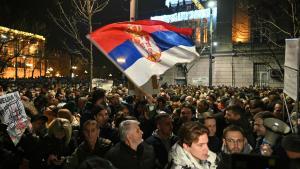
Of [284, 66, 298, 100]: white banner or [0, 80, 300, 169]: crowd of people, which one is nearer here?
[0, 80, 300, 169]: crowd of people

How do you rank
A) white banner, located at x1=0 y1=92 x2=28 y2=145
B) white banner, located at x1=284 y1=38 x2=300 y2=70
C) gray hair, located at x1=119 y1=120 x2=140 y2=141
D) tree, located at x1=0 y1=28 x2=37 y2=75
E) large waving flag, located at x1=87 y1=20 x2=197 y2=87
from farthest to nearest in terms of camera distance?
tree, located at x1=0 y1=28 x2=37 y2=75, white banner, located at x1=284 y1=38 x2=300 y2=70, white banner, located at x1=0 y1=92 x2=28 y2=145, large waving flag, located at x1=87 y1=20 x2=197 y2=87, gray hair, located at x1=119 y1=120 x2=140 y2=141

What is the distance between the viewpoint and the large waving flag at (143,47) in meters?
5.30

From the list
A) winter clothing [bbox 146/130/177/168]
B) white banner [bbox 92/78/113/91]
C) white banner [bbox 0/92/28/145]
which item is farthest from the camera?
white banner [bbox 92/78/113/91]

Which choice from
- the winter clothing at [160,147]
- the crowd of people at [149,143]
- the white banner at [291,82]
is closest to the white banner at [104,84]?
the crowd of people at [149,143]

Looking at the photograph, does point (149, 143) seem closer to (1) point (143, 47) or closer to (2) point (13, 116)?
(1) point (143, 47)

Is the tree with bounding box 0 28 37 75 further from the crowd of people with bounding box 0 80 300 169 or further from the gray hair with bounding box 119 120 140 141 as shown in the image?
the gray hair with bounding box 119 120 140 141

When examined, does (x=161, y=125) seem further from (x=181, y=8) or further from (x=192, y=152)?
(x=181, y=8)

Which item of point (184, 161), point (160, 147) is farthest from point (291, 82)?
point (184, 161)

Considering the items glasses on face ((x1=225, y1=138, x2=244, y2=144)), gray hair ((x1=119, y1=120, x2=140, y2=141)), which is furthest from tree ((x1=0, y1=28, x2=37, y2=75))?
glasses on face ((x1=225, y1=138, x2=244, y2=144))

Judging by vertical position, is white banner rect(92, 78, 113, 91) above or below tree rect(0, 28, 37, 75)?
below

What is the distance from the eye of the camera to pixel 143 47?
5801 millimetres

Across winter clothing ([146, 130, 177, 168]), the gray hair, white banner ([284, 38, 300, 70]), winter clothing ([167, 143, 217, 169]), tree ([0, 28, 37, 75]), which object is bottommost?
winter clothing ([146, 130, 177, 168])

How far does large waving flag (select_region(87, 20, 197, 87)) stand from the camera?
17.4 feet

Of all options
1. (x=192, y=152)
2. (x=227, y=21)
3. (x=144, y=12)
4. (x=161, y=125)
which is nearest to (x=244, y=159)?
(x=192, y=152)
